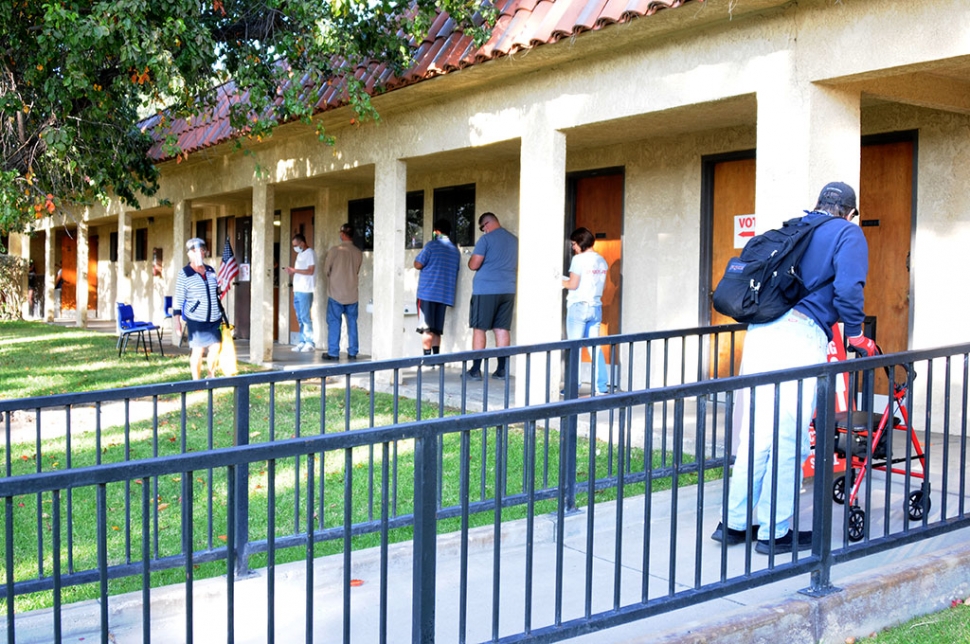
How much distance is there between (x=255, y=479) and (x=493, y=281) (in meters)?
4.95

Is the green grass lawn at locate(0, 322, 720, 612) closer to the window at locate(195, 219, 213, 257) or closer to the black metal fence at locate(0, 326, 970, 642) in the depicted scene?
the black metal fence at locate(0, 326, 970, 642)

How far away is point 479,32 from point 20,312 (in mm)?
24441

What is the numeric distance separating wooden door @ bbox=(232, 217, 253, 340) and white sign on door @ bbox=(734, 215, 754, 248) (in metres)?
12.2

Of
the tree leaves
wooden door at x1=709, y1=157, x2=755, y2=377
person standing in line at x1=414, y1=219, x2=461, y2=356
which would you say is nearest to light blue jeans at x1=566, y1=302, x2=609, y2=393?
wooden door at x1=709, y1=157, x2=755, y2=377

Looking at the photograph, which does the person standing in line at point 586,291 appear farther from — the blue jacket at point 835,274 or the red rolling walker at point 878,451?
the blue jacket at point 835,274

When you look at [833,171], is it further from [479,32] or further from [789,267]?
[479,32]

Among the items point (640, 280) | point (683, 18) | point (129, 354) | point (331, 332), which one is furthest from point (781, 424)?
point (129, 354)

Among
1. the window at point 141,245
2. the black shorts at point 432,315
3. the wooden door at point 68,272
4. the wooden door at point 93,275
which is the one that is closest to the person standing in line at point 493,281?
the black shorts at point 432,315

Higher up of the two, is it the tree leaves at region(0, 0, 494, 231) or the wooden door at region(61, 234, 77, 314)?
the tree leaves at region(0, 0, 494, 231)

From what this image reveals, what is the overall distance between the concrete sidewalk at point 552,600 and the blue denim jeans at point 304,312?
10354mm

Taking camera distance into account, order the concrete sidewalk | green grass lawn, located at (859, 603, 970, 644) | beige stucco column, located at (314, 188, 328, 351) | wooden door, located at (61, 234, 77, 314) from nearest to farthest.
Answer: the concrete sidewalk
green grass lawn, located at (859, 603, 970, 644)
beige stucco column, located at (314, 188, 328, 351)
wooden door, located at (61, 234, 77, 314)

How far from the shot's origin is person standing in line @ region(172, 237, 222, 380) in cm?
1029

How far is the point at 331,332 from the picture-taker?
14.0 m

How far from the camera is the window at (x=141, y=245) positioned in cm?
2400
